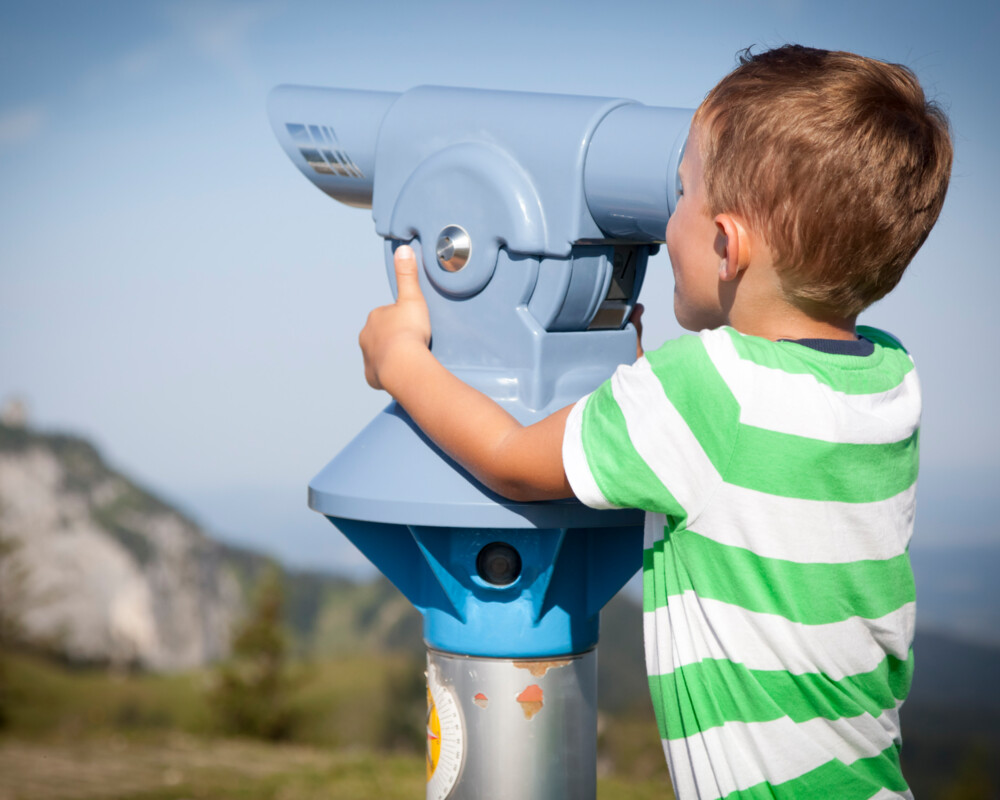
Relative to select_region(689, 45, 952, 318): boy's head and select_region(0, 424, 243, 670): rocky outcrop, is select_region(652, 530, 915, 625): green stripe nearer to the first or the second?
select_region(689, 45, 952, 318): boy's head

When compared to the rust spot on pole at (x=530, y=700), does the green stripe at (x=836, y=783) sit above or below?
above

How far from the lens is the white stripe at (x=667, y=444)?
3.07ft

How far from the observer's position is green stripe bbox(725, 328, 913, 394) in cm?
96

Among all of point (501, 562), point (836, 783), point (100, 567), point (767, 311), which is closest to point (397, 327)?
point (501, 562)

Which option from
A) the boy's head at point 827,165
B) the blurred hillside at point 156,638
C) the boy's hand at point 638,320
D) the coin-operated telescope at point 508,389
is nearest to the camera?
the boy's head at point 827,165

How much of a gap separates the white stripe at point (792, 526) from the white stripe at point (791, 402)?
62 millimetres

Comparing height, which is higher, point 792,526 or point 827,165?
point 827,165

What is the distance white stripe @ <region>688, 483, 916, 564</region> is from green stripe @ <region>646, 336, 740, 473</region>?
39 millimetres

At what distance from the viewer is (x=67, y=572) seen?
572cm

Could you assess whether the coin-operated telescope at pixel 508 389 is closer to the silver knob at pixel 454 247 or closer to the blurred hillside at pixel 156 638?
the silver knob at pixel 454 247

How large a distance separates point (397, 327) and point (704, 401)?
0.37 m

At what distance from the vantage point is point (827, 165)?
0.92 metres

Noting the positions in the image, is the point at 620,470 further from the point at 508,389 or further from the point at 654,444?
the point at 508,389

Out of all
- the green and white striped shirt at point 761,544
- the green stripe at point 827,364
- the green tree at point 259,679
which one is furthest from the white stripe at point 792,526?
the green tree at point 259,679
